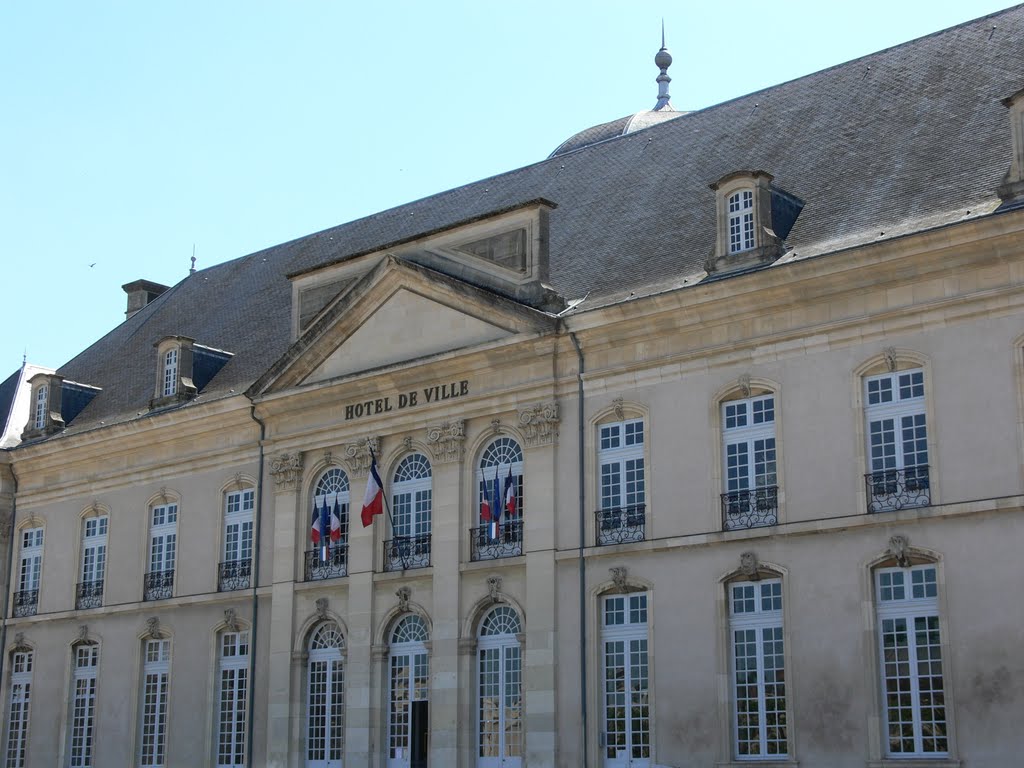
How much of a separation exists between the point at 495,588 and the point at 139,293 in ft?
59.1

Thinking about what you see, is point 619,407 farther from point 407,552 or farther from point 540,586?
point 407,552

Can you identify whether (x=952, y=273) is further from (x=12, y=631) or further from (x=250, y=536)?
(x=12, y=631)

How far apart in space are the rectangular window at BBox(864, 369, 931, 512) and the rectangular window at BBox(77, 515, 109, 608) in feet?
53.9

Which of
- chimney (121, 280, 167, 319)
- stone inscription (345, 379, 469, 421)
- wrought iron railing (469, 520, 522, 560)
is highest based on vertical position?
chimney (121, 280, 167, 319)

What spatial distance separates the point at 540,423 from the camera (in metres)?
23.9

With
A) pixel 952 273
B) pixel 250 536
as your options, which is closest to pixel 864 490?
pixel 952 273

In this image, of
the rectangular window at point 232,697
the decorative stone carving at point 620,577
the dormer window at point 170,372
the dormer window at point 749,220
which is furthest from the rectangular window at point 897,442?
the dormer window at point 170,372

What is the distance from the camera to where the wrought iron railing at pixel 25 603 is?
105 feet

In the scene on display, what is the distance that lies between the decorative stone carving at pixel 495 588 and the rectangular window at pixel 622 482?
6.08 ft

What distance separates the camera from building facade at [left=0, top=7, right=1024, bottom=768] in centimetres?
1989

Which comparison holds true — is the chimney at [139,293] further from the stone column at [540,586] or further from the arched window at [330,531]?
the stone column at [540,586]

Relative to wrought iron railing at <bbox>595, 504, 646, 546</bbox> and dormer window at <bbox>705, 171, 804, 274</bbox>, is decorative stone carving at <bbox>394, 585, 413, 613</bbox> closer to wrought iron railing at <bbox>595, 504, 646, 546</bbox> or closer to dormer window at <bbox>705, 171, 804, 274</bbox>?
wrought iron railing at <bbox>595, 504, 646, 546</bbox>

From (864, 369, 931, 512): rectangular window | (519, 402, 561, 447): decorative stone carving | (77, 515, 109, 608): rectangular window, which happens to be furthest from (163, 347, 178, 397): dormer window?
(864, 369, 931, 512): rectangular window

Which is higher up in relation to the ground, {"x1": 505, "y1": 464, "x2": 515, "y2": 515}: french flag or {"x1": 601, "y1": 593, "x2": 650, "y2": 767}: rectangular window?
{"x1": 505, "y1": 464, "x2": 515, "y2": 515}: french flag
